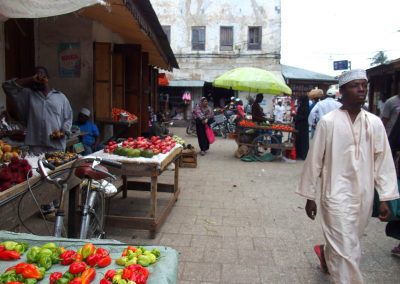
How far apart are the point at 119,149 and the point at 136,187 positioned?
1889 mm

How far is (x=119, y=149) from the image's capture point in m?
5.37

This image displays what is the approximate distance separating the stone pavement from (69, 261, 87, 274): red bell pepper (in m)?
2.03

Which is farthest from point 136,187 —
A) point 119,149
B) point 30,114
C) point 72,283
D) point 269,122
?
point 269,122

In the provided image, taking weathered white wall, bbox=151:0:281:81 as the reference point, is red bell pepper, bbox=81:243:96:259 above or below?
below

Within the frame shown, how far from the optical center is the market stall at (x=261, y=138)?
11742 mm

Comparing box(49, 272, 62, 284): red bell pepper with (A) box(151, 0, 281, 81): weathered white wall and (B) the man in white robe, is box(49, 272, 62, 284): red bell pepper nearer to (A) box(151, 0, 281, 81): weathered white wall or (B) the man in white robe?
(B) the man in white robe

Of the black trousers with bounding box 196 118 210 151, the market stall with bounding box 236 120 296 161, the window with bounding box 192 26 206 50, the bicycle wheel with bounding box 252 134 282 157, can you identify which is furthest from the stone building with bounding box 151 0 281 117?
the bicycle wheel with bounding box 252 134 282 157

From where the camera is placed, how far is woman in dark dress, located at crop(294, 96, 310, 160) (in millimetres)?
12117

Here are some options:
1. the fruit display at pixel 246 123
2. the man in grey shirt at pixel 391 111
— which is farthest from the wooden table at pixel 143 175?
the fruit display at pixel 246 123

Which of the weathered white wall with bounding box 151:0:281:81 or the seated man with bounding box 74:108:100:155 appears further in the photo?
the weathered white wall with bounding box 151:0:281:81

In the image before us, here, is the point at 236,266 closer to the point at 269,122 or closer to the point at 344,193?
the point at 344,193

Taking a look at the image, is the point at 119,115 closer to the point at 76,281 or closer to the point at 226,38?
the point at 76,281

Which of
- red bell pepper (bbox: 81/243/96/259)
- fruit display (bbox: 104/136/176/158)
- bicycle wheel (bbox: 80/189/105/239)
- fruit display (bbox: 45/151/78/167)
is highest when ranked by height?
fruit display (bbox: 45/151/78/167)

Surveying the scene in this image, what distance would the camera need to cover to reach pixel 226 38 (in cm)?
2838
